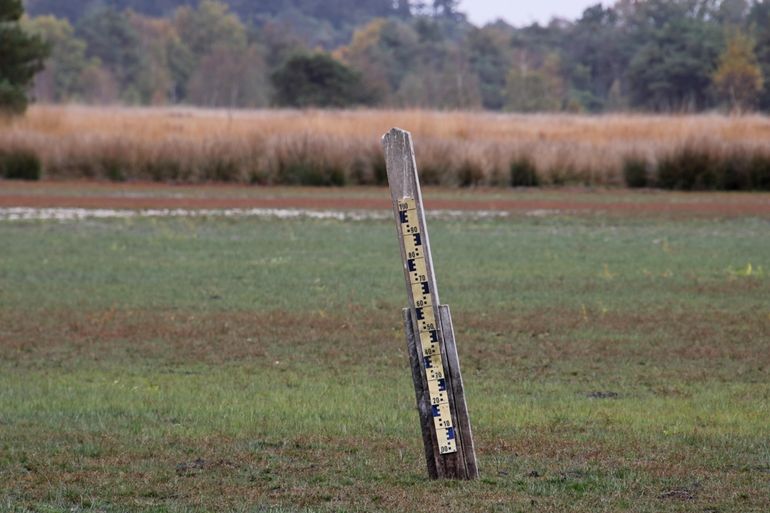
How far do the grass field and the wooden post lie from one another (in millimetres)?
235

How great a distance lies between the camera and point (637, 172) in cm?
3575

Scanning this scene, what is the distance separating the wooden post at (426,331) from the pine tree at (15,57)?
41854mm

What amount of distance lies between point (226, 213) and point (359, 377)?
1782 centimetres

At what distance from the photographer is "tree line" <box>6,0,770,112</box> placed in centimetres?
7238

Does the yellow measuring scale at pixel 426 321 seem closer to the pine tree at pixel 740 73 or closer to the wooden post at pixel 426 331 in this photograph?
the wooden post at pixel 426 331

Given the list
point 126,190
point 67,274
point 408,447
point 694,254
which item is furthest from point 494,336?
point 126,190

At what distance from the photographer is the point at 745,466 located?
22.6 ft

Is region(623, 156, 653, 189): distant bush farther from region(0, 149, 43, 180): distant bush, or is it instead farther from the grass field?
region(0, 149, 43, 180): distant bush

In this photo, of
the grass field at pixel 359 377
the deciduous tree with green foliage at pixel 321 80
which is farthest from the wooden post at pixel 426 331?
the deciduous tree with green foliage at pixel 321 80

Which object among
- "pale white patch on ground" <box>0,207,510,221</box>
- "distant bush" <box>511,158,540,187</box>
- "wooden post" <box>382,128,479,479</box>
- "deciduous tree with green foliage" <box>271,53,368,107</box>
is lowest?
"pale white patch on ground" <box>0,207,510,221</box>

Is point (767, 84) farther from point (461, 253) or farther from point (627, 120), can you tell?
point (461, 253)

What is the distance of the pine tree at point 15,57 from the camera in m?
46.2

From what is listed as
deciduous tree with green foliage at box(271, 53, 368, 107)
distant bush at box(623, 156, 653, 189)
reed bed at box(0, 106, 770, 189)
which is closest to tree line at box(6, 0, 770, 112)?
deciduous tree with green foliage at box(271, 53, 368, 107)

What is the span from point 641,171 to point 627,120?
33.9 feet
